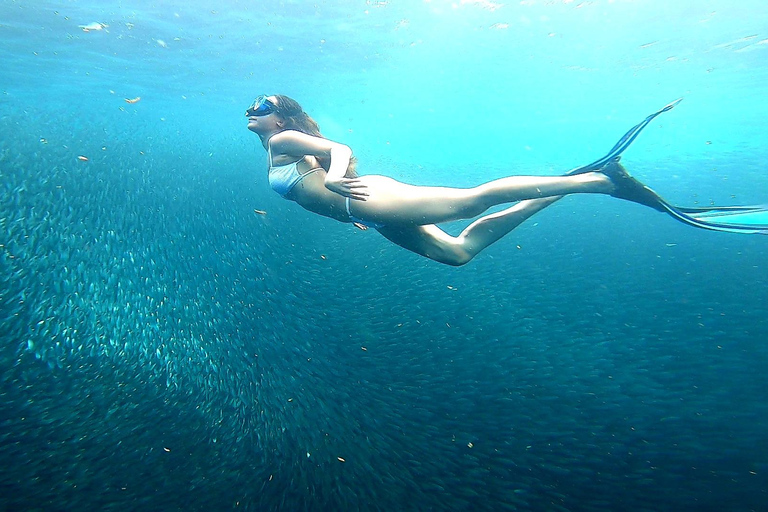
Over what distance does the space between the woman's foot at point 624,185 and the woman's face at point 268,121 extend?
3.25 metres

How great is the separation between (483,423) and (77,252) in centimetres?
832

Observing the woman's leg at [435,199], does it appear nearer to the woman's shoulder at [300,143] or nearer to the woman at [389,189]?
the woman at [389,189]

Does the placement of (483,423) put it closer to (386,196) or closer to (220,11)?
(386,196)

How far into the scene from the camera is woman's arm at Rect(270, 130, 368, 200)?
2.64 m

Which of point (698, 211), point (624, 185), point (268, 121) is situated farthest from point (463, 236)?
point (698, 211)

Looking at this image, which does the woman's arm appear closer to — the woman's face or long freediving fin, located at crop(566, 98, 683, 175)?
the woman's face

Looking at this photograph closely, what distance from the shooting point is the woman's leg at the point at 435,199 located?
125 inches

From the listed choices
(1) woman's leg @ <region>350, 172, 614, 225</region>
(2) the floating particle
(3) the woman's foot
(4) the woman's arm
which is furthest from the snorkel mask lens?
(2) the floating particle

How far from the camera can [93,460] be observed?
3.71 meters

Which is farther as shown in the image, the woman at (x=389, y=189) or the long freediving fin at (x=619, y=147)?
the long freediving fin at (x=619, y=147)

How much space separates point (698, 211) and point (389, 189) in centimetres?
382

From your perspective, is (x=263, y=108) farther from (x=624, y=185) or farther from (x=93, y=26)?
(x=93, y=26)

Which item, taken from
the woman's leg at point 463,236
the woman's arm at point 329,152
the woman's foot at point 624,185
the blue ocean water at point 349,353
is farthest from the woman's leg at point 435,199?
the blue ocean water at point 349,353

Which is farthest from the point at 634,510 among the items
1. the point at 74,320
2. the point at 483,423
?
the point at 74,320
